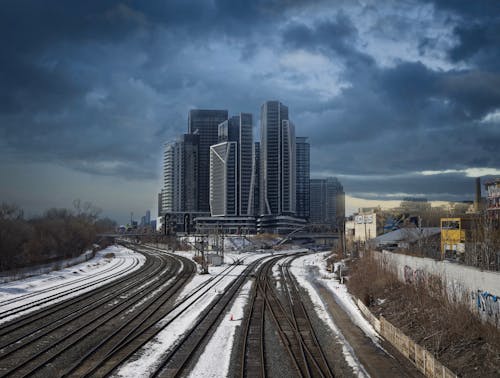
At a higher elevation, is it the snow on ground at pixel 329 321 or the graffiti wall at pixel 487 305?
the graffiti wall at pixel 487 305

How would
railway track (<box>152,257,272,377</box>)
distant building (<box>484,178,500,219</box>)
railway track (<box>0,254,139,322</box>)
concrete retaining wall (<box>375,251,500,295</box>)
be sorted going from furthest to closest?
distant building (<box>484,178,500,219</box>) < railway track (<box>0,254,139,322</box>) < concrete retaining wall (<box>375,251,500,295</box>) < railway track (<box>152,257,272,377</box>)

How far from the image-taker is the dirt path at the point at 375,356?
15148mm

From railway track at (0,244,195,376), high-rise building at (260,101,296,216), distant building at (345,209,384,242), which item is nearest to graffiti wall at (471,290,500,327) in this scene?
railway track at (0,244,195,376)

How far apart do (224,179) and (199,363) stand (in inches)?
7174

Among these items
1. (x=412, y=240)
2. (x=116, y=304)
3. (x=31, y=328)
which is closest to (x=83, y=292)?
(x=116, y=304)

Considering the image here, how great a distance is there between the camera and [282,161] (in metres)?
198

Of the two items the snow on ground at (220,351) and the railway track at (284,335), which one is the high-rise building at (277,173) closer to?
the railway track at (284,335)

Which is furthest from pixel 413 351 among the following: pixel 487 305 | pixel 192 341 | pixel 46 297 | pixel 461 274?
pixel 46 297

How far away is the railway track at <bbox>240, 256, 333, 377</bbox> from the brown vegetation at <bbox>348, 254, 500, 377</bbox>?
3964mm

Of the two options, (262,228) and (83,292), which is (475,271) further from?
(262,228)

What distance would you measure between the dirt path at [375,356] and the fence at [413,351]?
23 cm

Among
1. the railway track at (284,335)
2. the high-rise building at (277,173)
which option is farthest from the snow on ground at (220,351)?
the high-rise building at (277,173)

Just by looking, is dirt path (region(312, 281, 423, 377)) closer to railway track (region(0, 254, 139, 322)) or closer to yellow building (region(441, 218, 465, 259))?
railway track (region(0, 254, 139, 322))

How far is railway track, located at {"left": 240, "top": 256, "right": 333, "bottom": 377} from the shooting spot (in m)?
15.7
